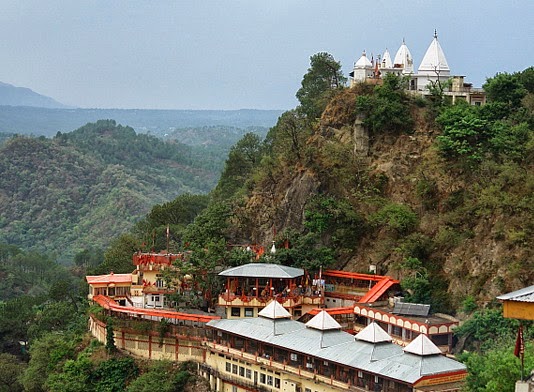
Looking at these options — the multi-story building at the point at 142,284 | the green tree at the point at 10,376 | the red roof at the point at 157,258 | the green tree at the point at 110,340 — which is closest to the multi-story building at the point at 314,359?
the green tree at the point at 110,340

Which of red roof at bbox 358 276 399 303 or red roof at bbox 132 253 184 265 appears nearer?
red roof at bbox 358 276 399 303

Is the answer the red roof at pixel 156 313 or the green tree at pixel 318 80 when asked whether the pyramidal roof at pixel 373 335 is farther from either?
the green tree at pixel 318 80

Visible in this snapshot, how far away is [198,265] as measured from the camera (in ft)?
135

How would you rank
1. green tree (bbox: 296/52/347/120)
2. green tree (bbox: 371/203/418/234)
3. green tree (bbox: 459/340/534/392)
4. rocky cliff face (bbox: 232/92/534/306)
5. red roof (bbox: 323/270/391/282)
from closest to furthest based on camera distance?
green tree (bbox: 459/340/534/392), rocky cliff face (bbox: 232/92/534/306), red roof (bbox: 323/270/391/282), green tree (bbox: 371/203/418/234), green tree (bbox: 296/52/347/120)

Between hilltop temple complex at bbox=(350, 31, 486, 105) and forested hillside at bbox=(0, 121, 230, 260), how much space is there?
209ft

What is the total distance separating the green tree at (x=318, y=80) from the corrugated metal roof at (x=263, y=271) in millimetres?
15484

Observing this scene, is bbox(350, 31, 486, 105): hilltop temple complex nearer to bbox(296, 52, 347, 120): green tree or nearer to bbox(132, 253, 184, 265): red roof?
bbox(296, 52, 347, 120): green tree

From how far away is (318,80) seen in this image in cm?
5522

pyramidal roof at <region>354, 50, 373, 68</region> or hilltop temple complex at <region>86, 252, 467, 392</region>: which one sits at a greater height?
pyramidal roof at <region>354, 50, 373, 68</region>

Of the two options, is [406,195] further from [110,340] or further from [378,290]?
[110,340]

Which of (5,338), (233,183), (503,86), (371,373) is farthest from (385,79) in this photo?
(5,338)

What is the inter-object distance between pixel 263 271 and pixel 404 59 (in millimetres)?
17516

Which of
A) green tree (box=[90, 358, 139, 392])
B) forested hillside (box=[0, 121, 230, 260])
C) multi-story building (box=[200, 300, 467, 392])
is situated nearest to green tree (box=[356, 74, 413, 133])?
multi-story building (box=[200, 300, 467, 392])

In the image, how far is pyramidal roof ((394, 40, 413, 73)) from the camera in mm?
50219
